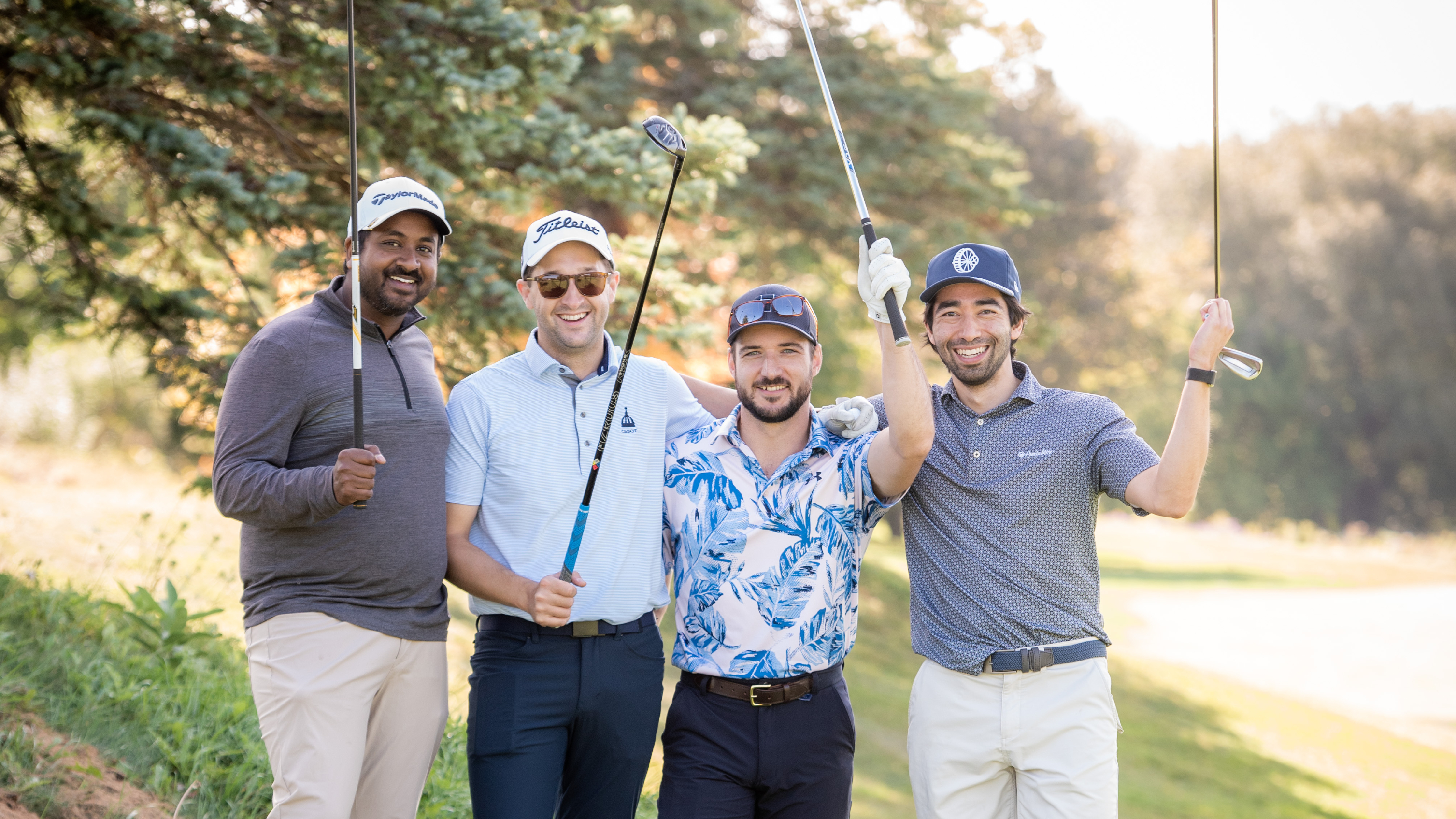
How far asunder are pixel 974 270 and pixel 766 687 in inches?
60.2

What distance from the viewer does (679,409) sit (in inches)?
159

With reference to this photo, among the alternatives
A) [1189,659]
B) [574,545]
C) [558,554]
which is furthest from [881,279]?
[1189,659]

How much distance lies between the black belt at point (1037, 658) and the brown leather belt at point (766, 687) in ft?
1.63

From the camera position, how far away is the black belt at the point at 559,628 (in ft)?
11.6

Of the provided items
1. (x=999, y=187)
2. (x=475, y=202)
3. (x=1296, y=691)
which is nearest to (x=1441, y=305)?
(x=1296, y=691)

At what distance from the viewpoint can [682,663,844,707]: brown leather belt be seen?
3.53 m

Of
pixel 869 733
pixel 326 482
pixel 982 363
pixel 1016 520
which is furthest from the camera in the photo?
pixel 869 733

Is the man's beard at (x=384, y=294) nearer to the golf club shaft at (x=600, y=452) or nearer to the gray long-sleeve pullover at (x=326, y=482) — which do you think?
the gray long-sleeve pullover at (x=326, y=482)

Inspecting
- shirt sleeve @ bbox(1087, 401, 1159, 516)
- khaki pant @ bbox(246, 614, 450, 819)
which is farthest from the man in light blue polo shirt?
shirt sleeve @ bbox(1087, 401, 1159, 516)

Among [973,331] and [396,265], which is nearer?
[396,265]

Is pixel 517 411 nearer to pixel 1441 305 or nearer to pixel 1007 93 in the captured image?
pixel 1007 93

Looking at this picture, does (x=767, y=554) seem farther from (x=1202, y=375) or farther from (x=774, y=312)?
(x=1202, y=375)

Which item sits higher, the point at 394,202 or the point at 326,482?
the point at 394,202

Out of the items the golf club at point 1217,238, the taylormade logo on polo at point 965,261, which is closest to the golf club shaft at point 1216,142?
the golf club at point 1217,238
